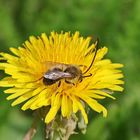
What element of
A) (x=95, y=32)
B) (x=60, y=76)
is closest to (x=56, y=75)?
(x=60, y=76)

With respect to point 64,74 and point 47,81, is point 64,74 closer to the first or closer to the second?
point 64,74

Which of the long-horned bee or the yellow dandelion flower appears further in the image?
the long-horned bee

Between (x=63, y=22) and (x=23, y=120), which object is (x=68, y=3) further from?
(x=23, y=120)

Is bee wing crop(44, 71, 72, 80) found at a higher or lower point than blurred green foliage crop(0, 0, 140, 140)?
lower

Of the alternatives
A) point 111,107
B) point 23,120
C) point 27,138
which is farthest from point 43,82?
point 23,120

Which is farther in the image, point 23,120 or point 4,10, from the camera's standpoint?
point 4,10

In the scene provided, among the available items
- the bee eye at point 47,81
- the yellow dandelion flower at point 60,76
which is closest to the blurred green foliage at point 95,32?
the yellow dandelion flower at point 60,76

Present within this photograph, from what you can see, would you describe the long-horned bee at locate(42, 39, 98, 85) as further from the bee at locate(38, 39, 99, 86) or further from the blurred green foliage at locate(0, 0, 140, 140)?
the blurred green foliage at locate(0, 0, 140, 140)

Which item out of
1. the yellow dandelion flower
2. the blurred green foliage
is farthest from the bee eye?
the blurred green foliage
